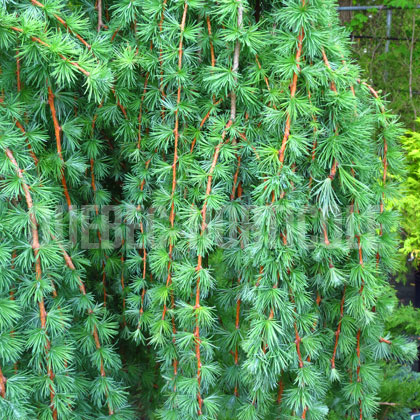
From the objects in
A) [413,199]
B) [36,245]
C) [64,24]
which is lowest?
[413,199]

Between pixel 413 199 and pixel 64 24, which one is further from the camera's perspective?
pixel 413 199

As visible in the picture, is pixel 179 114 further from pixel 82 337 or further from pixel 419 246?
pixel 419 246

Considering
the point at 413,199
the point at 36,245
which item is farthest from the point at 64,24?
the point at 413,199

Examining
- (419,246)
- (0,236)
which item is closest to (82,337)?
(0,236)

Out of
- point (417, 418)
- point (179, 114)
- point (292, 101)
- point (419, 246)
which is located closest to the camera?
point (292, 101)

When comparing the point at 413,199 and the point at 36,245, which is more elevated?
the point at 36,245

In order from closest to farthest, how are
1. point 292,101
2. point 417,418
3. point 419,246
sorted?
point 292,101 < point 417,418 < point 419,246

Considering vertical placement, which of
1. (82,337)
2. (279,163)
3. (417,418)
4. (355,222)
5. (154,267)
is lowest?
(417,418)

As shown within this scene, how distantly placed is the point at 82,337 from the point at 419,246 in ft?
6.36

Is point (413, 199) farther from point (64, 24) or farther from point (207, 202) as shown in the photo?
point (64, 24)

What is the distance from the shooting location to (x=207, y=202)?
90 cm

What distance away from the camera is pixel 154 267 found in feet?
3.24

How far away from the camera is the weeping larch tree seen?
0.90 meters

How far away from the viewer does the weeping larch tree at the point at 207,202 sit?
2.94 feet
